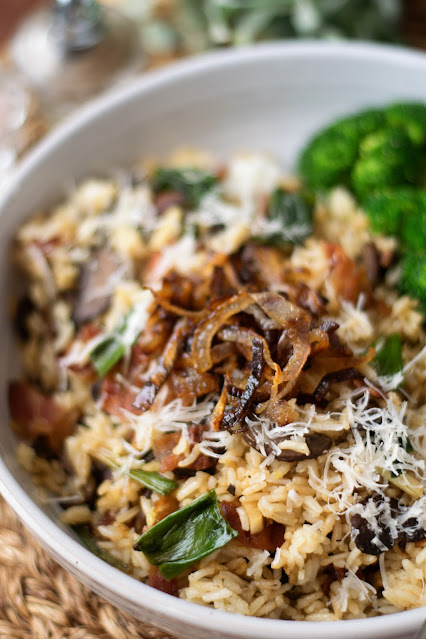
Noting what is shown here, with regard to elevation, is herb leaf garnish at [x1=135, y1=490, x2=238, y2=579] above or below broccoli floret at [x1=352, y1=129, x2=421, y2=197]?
above

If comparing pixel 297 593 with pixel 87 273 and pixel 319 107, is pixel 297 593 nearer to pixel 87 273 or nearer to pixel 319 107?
pixel 87 273

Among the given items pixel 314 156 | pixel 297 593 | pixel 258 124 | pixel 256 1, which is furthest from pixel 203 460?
pixel 256 1

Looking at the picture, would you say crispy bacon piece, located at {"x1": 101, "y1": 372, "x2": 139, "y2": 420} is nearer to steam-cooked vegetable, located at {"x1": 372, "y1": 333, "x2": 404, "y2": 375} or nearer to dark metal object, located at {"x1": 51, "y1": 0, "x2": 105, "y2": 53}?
steam-cooked vegetable, located at {"x1": 372, "y1": 333, "x2": 404, "y2": 375}

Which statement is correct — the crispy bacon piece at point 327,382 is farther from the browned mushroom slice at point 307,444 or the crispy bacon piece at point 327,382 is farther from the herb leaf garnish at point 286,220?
the herb leaf garnish at point 286,220

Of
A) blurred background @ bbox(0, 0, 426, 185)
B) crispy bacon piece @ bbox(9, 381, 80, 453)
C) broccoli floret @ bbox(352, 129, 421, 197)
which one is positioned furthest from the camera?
blurred background @ bbox(0, 0, 426, 185)

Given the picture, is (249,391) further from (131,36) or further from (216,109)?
(131,36)

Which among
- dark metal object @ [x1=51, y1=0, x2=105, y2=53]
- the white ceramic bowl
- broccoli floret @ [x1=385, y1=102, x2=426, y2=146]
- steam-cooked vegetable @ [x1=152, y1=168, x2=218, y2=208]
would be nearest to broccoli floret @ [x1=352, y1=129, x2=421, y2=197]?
broccoli floret @ [x1=385, y1=102, x2=426, y2=146]
